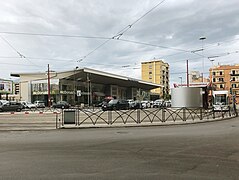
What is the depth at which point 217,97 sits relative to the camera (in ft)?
144

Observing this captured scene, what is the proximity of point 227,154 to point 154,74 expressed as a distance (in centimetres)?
11203

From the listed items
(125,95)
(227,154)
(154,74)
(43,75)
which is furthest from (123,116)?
(154,74)

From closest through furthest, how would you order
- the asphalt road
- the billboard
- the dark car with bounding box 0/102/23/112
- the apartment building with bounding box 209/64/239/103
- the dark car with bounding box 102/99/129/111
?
1. the asphalt road
2. the dark car with bounding box 102/99/129/111
3. the dark car with bounding box 0/102/23/112
4. the billboard
5. the apartment building with bounding box 209/64/239/103

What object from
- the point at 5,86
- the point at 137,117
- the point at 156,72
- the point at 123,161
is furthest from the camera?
the point at 156,72

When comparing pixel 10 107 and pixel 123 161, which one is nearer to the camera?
pixel 123 161

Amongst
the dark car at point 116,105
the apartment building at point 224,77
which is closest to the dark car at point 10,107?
the dark car at point 116,105

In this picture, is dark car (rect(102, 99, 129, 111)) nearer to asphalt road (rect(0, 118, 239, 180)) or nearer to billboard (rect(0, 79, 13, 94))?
asphalt road (rect(0, 118, 239, 180))

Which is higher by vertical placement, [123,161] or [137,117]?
[137,117]

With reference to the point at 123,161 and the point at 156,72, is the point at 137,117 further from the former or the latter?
the point at 156,72

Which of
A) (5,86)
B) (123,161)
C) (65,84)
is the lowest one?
(123,161)

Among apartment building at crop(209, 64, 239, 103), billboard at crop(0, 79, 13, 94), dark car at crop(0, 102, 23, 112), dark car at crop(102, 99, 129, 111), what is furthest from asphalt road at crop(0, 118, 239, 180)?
apartment building at crop(209, 64, 239, 103)

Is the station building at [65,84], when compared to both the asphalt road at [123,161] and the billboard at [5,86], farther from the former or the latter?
Result: the asphalt road at [123,161]

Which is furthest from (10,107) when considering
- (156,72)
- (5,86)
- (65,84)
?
(156,72)

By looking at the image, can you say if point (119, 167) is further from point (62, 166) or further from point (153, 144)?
point (153, 144)
